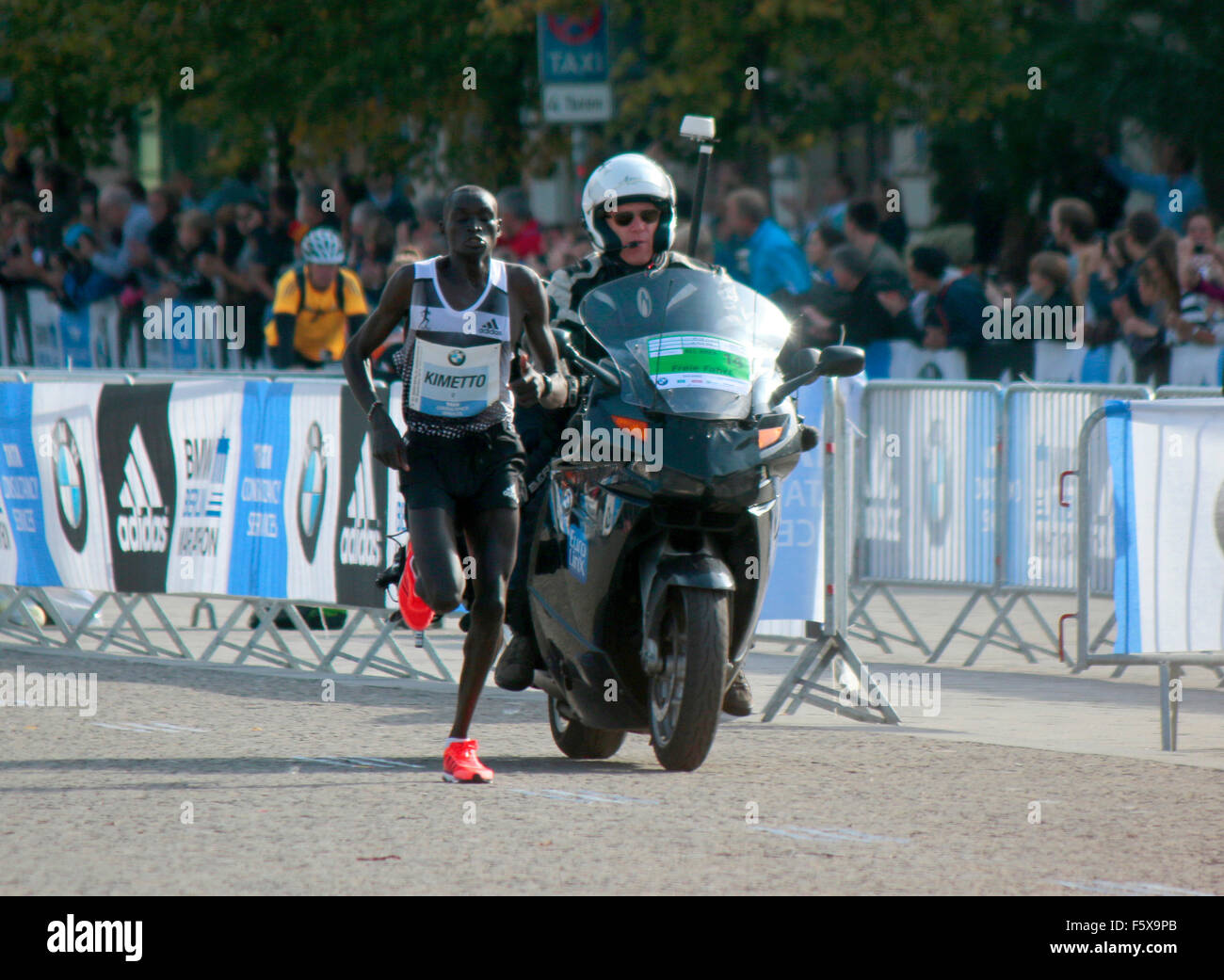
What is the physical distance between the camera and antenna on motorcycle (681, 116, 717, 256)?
891cm

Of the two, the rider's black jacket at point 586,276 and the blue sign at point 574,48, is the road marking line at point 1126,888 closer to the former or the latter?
the rider's black jacket at point 586,276

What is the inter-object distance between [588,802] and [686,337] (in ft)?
4.95

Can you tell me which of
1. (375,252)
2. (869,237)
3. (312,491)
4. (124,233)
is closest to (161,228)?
(124,233)

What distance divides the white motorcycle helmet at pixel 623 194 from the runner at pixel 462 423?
0.31 metres

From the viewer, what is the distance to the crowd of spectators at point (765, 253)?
1456cm

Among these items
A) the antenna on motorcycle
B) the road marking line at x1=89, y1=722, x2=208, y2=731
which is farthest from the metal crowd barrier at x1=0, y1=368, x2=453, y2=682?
the antenna on motorcycle

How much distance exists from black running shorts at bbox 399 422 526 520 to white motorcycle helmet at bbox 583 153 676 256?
2.45 ft

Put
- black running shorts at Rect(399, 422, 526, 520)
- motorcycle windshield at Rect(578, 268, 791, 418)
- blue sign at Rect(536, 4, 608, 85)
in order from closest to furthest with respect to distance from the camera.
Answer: motorcycle windshield at Rect(578, 268, 791, 418), black running shorts at Rect(399, 422, 526, 520), blue sign at Rect(536, 4, 608, 85)

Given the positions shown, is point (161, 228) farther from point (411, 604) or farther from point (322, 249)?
point (411, 604)

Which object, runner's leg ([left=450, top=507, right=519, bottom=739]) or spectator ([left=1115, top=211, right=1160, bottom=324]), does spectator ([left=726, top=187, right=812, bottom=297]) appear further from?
runner's leg ([left=450, top=507, right=519, bottom=739])

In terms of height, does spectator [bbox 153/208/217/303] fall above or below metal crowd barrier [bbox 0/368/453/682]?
above
